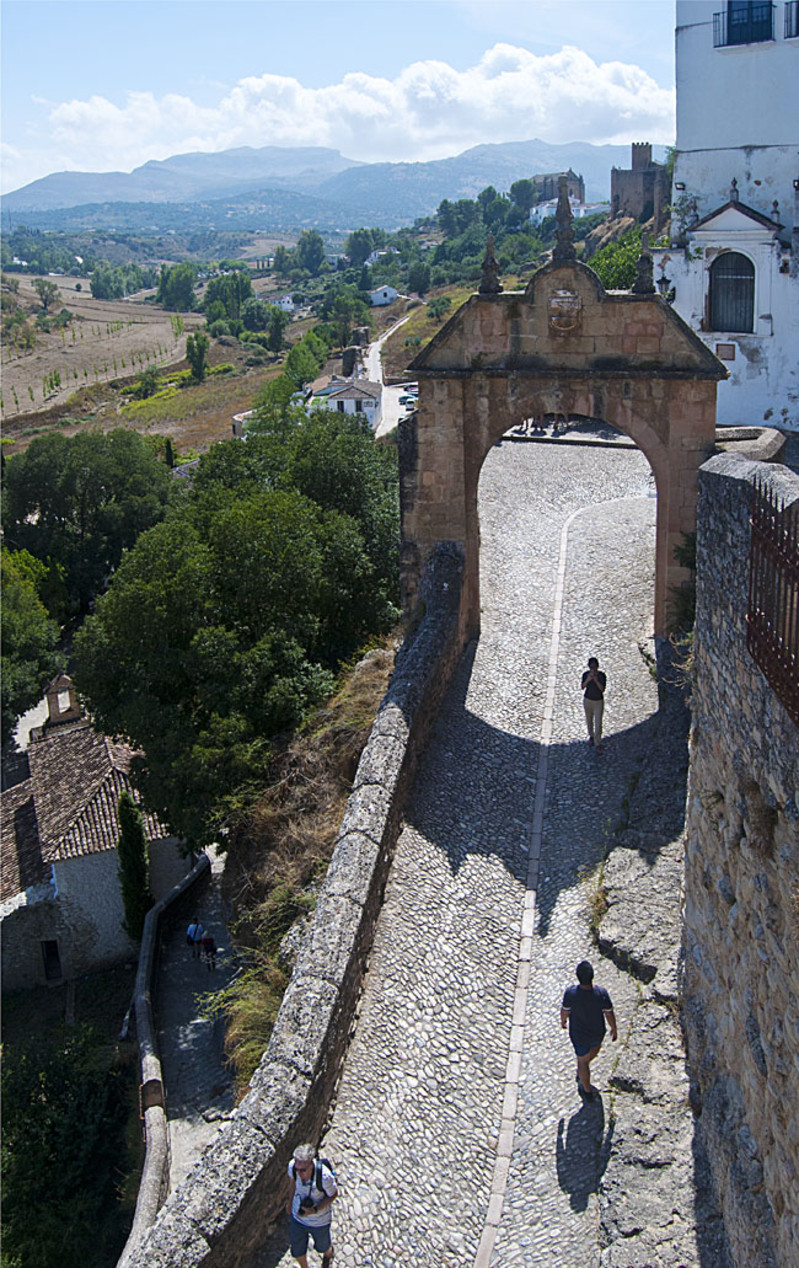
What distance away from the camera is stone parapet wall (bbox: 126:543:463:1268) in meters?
8.58

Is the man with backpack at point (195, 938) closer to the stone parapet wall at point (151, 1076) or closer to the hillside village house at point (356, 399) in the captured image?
the stone parapet wall at point (151, 1076)

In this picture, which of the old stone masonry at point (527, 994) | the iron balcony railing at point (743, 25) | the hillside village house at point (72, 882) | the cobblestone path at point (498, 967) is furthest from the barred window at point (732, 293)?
the hillside village house at point (72, 882)

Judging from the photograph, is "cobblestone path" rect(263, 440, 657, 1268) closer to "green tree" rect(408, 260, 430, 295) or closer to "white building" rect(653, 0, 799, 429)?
"white building" rect(653, 0, 799, 429)

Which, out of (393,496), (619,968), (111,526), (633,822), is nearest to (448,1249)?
(619,968)

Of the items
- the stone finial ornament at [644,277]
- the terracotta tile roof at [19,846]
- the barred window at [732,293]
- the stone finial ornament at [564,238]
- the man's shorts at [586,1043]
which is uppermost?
the stone finial ornament at [564,238]

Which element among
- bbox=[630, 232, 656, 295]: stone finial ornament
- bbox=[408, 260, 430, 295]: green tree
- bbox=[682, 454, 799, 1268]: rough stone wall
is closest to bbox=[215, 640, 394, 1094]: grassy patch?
bbox=[682, 454, 799, 1268]: rough stone wall

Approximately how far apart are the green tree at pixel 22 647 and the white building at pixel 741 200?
23.4 meters

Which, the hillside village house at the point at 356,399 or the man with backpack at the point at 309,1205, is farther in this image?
the hillside village house at the point at 356,399

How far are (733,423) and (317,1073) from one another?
2263 centimetres

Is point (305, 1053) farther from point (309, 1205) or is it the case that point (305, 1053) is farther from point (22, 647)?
point (22, 647)

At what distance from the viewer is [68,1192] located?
818 inches

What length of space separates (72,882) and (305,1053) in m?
19.5

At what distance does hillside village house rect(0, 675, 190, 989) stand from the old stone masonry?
12.7 m

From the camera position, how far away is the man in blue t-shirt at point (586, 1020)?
985cm
